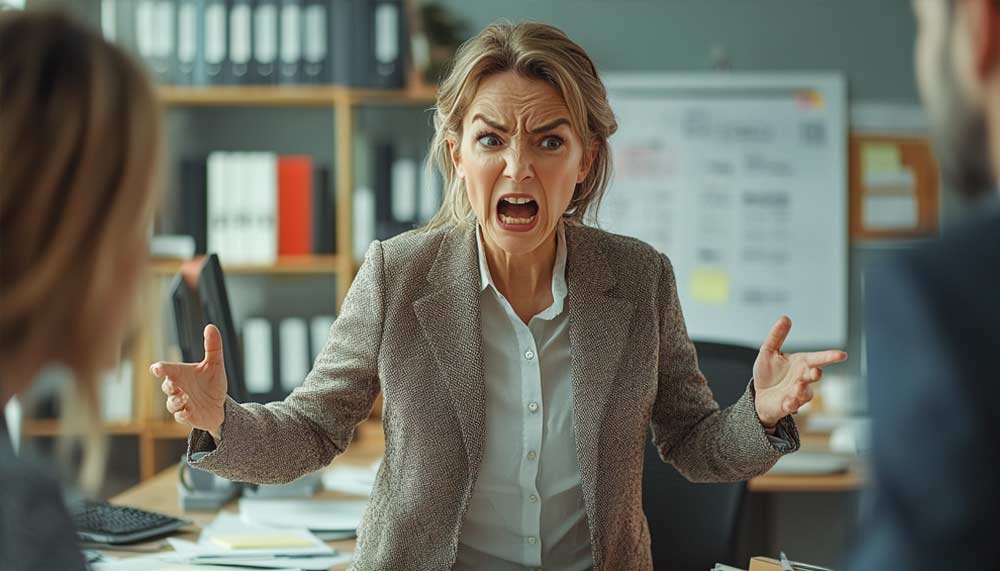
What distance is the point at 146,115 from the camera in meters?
0.94

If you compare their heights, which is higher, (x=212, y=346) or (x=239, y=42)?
(x=239, y=42)

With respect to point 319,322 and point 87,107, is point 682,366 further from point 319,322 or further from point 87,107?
point 319,322

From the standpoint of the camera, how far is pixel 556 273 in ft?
6.08

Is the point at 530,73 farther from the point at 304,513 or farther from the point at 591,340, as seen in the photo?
the point at 304,513

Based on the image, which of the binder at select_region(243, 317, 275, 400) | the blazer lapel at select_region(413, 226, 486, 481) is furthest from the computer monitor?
the binder at select_region(243, 317, 275, 400)

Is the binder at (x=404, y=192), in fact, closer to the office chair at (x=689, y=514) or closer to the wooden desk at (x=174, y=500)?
the wooden desk at (x=174, y=500)

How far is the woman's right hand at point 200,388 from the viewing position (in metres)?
1.53

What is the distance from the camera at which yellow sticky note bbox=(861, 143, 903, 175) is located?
13.3 feet

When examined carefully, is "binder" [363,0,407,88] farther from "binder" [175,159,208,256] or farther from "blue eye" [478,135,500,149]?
"blue eye" [478,135,500,149]

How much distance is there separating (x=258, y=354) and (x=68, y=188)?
2918mm

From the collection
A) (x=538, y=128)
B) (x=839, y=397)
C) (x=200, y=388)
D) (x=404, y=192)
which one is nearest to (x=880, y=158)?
(x=839, y=397)

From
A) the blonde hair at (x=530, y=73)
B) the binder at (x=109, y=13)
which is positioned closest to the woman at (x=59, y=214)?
the blonde hair at (x=530, y=73)

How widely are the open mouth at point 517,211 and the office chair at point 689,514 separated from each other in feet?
2.10

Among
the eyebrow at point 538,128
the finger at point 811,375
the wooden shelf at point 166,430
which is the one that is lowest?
the wooden shelf at point 166,430
